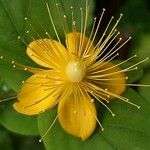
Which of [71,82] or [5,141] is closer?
[71,82]

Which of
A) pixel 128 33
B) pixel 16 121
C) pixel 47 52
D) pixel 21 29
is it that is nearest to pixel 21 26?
pixel 21 29

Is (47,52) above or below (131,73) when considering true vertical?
above

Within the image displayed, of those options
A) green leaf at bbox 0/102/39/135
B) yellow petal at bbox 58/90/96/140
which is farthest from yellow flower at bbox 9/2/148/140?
green leaf at bbox 0/102/39/135

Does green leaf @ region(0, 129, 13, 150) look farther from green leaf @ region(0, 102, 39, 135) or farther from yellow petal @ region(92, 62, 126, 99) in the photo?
yellow petal @ region(92, 62, 126, 99)

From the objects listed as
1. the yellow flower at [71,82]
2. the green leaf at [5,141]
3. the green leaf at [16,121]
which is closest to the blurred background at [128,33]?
the green leaf at [5,141]

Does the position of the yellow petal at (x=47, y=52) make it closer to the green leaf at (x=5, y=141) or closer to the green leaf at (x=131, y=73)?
the green leaf at (x=131, y=73)

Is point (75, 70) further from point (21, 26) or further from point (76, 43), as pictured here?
point (21, 26)
